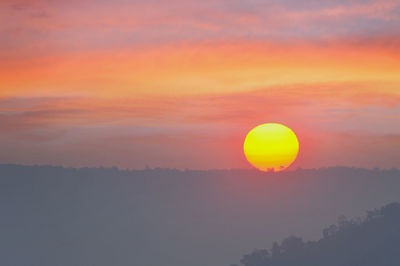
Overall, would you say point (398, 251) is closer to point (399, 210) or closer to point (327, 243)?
point (399, 210)

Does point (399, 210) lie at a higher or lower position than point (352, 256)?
higher

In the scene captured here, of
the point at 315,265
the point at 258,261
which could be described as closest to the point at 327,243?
the point at 315,265

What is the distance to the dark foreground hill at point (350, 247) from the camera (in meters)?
93.8

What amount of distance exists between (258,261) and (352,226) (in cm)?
1541

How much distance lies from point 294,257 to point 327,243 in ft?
18.7

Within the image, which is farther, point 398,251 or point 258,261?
point 258,261

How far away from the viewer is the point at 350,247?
99125mm

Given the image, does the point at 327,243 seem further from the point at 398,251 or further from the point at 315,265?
the point at 398,251

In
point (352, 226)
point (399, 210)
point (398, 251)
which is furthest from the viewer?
point (352, 226)

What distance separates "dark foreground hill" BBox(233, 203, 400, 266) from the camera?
9381 cm

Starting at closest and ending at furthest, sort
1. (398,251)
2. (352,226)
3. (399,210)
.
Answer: (398,251) < (399,210) < (352,226)

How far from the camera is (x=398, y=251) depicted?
90875 millimetres

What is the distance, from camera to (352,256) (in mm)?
97750

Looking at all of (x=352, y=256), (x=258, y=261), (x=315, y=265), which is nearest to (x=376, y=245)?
(x=352, y=256)
